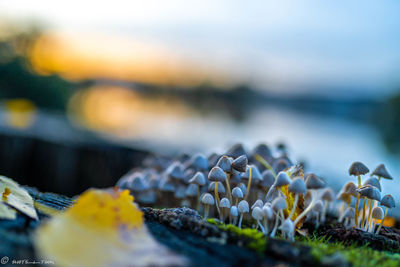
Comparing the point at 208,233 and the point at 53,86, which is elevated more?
the point at 53,86

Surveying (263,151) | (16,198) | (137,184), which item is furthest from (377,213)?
(16,198)

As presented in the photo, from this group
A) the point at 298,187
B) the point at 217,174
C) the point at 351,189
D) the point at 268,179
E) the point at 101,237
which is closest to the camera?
the point at 101,237

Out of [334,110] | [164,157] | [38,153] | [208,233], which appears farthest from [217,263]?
[334,110]

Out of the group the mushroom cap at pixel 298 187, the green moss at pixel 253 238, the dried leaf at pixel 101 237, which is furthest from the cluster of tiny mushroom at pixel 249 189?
the dried leaf at pixel 101 237

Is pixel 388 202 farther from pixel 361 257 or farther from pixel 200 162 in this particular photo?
pixel 200 162

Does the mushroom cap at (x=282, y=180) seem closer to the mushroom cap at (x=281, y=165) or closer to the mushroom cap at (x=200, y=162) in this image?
the mushroom cap at (x=281, y=165)

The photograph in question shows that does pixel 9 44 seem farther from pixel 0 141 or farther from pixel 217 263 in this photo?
pixel 217 263

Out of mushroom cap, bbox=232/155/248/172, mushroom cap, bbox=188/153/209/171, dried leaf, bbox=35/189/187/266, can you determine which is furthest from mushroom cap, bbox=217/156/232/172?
dried leaf, bbox=35/189/187/266
